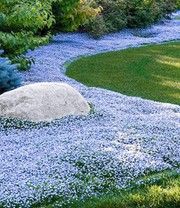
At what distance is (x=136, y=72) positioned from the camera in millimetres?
17609

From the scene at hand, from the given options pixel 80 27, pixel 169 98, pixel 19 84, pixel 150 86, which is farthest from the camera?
pixel 80 27

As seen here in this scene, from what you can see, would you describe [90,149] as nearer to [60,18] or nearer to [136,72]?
[136,72]

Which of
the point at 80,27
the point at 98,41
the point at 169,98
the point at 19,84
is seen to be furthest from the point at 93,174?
the point at 80,27

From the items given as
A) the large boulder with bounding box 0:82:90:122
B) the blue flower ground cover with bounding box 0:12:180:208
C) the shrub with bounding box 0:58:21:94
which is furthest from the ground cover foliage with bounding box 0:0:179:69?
the large boulder with bounding box 0:82:90:122

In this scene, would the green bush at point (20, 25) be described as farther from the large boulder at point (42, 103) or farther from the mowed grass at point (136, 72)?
the large boulder at point (42, 103)

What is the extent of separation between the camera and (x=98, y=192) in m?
7.79

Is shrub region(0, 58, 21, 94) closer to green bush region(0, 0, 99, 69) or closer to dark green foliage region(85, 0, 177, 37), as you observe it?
green bush region(0, 0, 99, 69)

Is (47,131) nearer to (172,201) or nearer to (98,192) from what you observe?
(98,192)

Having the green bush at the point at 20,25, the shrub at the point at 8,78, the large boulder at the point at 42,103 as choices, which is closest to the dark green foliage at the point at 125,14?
the green bush at the point at 20,25

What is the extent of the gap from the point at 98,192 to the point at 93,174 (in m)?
0.56

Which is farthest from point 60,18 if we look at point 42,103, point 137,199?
point 137,199

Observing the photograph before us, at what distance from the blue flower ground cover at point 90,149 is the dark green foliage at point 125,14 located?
12875 millimetres

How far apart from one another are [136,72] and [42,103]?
23.3ft

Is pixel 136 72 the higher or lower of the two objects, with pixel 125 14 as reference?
higher
